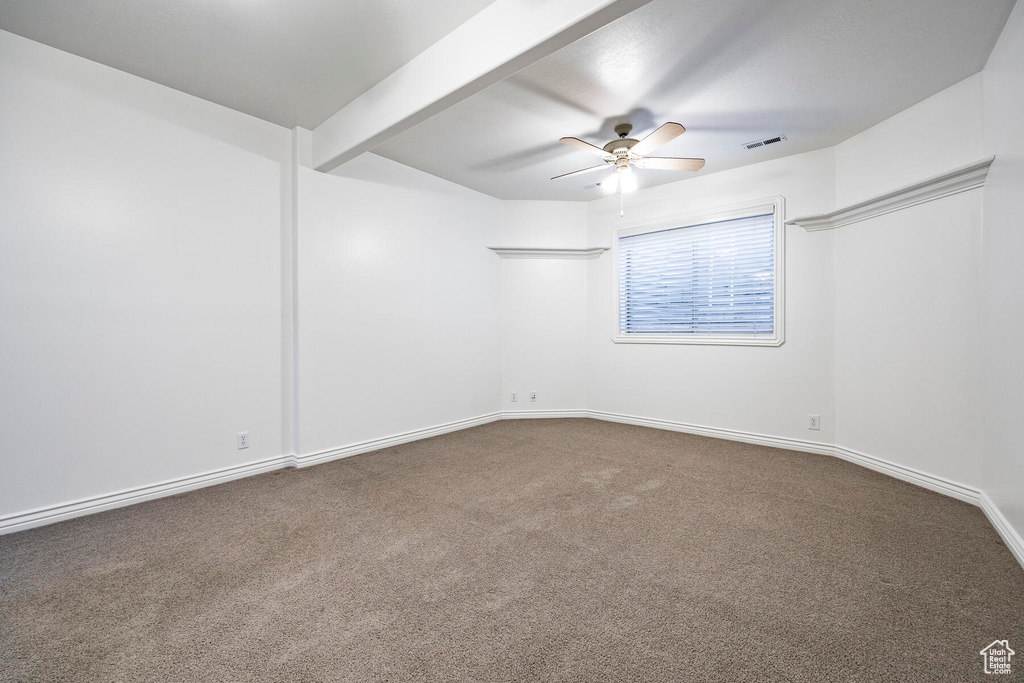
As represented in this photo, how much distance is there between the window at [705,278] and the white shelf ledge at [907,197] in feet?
1.10

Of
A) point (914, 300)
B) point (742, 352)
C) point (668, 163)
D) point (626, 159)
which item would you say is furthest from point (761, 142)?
point (742, 352)

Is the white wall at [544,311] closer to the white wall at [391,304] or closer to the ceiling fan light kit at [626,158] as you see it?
the white wall at [391,304]

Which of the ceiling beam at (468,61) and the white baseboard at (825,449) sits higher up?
the ceiling beam at (468,61)

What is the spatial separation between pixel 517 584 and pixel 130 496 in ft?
8.64

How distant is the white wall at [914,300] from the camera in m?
2.74

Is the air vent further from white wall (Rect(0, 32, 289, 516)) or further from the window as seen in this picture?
white wall (Rect(0, 32, 289, 516))

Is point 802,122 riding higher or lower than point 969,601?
higher

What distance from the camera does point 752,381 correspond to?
4168 mm

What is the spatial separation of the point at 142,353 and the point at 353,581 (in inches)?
86.1

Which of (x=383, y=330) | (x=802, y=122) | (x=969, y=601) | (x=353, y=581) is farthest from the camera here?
(x=383, y=330)

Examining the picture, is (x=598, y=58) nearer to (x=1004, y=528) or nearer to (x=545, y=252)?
(x=545, y=252)

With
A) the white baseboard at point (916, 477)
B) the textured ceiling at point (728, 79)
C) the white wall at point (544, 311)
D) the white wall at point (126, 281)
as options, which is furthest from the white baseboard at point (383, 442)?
the white baseboard at point (916, 477)

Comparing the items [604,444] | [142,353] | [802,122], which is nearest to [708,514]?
[604,444]

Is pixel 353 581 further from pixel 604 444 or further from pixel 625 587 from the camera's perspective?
pixel 604 444
